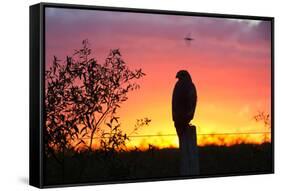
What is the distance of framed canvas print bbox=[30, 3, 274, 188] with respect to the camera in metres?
8.34

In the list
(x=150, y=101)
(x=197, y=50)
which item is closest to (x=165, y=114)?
(x=150, y=101)

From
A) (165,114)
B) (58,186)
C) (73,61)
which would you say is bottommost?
(58,186)

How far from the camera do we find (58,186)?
27.3 ft

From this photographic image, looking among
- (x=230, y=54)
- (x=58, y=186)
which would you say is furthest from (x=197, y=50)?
(x=58, y=186)

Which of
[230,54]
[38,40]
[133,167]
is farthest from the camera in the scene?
[230,54]

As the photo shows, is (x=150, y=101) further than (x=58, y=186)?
Yes

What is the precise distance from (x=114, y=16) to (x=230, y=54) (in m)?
1.60

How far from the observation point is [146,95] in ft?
29.1

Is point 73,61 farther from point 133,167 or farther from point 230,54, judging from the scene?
point 230,54

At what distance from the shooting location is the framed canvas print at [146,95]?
8344mm

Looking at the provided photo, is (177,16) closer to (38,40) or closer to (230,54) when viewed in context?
(230,54)

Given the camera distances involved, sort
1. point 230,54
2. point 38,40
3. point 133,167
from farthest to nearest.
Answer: point 230,54 → point 133,167 → point 38,40

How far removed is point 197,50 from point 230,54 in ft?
1.53

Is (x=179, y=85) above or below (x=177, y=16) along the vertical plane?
below
